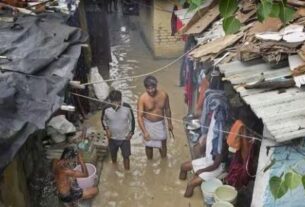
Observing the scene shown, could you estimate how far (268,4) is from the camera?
2047 millimetres

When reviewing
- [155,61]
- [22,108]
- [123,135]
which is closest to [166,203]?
[123,135]

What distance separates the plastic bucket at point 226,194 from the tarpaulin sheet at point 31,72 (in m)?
2.96

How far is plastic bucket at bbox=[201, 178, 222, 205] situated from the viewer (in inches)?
284

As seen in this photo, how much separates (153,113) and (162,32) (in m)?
7.85

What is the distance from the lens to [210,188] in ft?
23.8

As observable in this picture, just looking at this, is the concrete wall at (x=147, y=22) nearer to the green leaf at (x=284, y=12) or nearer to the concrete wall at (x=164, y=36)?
the concrete wall at (x=164, y=36)

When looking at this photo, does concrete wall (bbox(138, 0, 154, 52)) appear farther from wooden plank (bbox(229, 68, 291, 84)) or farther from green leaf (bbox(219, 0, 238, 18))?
green leaf (bbox(219, 0, 238, 18))

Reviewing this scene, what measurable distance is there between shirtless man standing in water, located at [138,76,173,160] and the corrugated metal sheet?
2482mm

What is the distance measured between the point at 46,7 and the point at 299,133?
766cm

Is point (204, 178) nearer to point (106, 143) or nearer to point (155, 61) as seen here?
point (106, 143)

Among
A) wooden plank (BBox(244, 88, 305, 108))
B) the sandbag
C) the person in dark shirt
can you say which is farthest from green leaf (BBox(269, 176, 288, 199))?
the sandbag

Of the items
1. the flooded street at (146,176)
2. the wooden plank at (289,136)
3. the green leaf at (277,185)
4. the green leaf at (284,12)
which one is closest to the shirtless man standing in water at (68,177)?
the flooded street at (146,176)

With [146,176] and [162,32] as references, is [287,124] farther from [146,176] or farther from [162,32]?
[162,32]

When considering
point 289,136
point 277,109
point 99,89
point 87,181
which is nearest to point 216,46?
point 277,109
